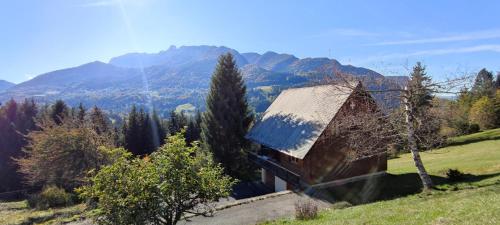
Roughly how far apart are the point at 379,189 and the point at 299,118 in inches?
372

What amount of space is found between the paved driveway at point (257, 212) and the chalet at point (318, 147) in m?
2.89

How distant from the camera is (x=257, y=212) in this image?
2180 cm

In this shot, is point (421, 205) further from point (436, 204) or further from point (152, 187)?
point (152, 187)

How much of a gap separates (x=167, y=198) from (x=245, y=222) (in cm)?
882

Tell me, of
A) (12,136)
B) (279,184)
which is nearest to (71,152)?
(279,184)

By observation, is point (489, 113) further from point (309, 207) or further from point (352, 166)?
point (309, 207)

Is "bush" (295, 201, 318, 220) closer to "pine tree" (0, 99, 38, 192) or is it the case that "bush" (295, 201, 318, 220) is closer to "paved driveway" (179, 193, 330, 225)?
"paved driveway" (179, 193, 330, 225)

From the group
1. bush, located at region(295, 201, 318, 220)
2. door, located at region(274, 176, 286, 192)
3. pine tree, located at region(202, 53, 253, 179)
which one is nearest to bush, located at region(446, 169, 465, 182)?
bush, located at region(295, 201, 318, 220)

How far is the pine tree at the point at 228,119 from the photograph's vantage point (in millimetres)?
40312

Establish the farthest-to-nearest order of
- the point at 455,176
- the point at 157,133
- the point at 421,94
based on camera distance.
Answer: the point at 157,133
the point at 455,176
the point at 421,94

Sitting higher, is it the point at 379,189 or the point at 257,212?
the point at 379,189

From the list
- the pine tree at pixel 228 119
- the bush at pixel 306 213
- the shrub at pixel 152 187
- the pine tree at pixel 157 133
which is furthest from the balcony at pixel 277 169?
the pine tree at pixel 157 133

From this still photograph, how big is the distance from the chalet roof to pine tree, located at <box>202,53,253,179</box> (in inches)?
123

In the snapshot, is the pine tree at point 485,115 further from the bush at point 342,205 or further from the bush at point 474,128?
the bush at point 342,205
